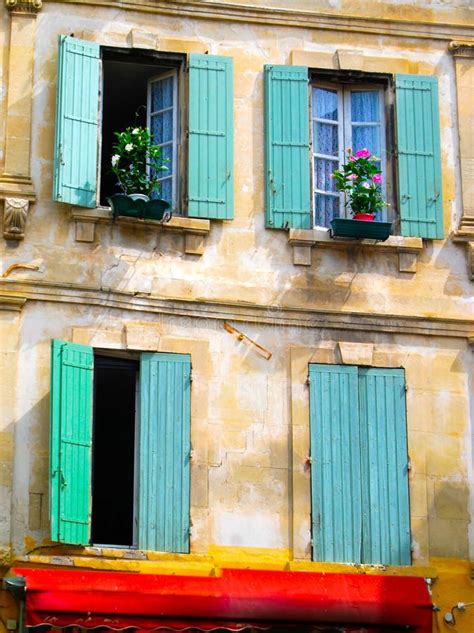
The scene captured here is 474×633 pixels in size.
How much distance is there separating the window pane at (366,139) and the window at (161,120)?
1460 millimetres

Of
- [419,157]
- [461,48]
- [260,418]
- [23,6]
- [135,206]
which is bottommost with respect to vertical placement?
[260,418]

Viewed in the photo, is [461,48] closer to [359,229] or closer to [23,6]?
[359,229]

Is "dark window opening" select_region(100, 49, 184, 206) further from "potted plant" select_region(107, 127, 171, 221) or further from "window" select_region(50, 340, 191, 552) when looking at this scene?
"window" select_region(50, 340, 191, 552)

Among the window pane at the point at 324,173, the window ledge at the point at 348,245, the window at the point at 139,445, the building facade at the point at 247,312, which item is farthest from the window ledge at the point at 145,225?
the window pane at the point at 324,173

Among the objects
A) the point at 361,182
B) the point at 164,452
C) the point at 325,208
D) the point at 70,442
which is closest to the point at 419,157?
the point at 361,182

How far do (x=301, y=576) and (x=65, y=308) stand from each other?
3.50 meters

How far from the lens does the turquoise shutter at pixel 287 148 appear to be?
59.4 feet

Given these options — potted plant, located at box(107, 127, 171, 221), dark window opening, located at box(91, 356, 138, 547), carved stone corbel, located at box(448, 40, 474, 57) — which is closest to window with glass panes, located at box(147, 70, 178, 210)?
potted plant, located at box(107, 127, 171, 221)

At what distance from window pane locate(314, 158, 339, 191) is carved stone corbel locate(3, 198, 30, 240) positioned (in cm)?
325

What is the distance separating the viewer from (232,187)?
18078 millimetres

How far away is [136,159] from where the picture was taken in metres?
17.8

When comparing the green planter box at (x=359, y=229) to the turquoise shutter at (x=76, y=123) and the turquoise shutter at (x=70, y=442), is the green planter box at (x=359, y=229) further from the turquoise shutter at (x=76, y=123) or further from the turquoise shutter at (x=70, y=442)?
the turquoise shutter at (x=70, y=442)

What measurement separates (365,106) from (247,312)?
290 cm

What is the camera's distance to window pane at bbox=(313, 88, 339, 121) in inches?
742
